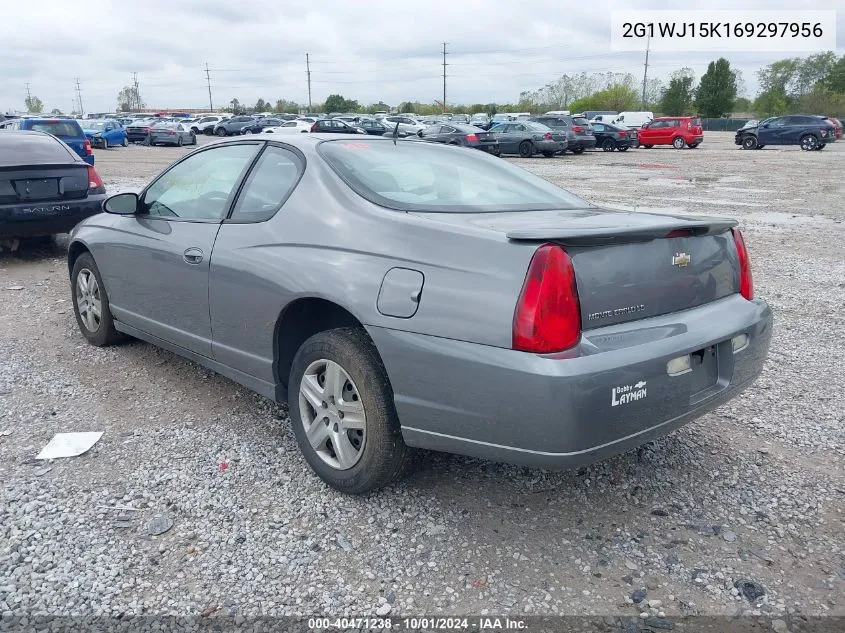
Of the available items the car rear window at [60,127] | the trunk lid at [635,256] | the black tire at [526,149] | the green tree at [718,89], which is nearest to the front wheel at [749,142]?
the black tire at [526,149]

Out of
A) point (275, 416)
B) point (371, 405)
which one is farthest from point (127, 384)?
point (371, 405)

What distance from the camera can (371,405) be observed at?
2.90m

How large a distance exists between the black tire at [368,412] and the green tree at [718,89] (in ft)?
298

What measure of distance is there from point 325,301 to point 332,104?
342 ft

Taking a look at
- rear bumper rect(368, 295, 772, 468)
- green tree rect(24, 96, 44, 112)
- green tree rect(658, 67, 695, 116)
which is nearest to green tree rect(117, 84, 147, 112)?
green tree rect(24, 96, 44, 112)

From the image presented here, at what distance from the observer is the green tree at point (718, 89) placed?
83.2 m

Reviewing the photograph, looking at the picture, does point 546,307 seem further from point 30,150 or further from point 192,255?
point 30,150

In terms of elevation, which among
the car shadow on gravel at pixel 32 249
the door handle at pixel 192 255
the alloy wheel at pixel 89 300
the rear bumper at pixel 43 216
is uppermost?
the door handle at pixel 192 255

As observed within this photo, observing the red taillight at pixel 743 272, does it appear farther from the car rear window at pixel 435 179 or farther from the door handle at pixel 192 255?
the door handle at pixel 192 255

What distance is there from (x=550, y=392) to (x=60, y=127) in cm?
2044

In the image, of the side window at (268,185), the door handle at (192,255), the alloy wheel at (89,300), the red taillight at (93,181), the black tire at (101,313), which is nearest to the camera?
the side window at (268,185)

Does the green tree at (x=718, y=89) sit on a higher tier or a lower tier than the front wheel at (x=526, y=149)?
higher

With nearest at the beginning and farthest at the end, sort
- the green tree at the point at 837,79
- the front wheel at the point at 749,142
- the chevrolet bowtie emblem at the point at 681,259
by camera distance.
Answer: the chevrolet bowtie emblem at the point at 681,259 → the front wheel at the point at 749,142 → the green tree at the point at 837,79

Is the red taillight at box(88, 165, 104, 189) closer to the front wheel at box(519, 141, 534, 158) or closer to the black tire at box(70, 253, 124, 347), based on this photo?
the black tire at box(70, 253, 124, 347)
